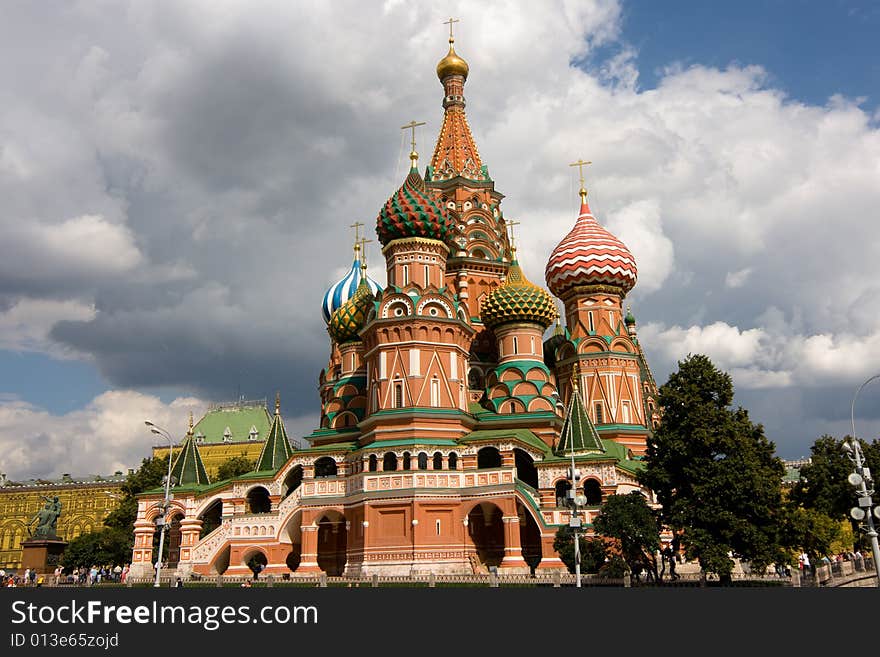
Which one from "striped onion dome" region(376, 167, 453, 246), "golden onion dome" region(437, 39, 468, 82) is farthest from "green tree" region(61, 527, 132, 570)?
"golden onion dome" region(437, 39, 468, 82)

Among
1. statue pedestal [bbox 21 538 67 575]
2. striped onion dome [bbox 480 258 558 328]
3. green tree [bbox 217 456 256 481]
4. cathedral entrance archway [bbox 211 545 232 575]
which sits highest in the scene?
striped onion dome [bbox 480 258 558 328]

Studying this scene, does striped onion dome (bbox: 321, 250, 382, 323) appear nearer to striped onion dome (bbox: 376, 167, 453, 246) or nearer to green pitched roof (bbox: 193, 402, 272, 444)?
striped onion dome (bbox: 376, 167, 453, 246)

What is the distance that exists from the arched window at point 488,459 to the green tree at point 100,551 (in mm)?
25201

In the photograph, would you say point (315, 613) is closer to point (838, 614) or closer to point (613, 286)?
point (838, 614)

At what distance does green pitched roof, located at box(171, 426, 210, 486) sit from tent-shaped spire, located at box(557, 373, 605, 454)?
817 inches

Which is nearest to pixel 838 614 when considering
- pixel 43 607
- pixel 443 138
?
pixel 43 607

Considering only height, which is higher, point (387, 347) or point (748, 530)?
point (387, 347)

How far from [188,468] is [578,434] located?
22501mm

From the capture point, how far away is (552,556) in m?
33.7

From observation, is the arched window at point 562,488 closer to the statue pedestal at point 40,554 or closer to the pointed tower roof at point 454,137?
the pointed tower roof at point 454,137

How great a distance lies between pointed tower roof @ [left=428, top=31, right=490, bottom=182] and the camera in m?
53.4

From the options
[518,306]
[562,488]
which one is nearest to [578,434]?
[562,488]

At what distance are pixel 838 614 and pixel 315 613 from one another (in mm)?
10612

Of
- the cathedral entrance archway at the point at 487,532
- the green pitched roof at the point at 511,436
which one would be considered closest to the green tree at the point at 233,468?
the green pitched roof at the point at 511,436
